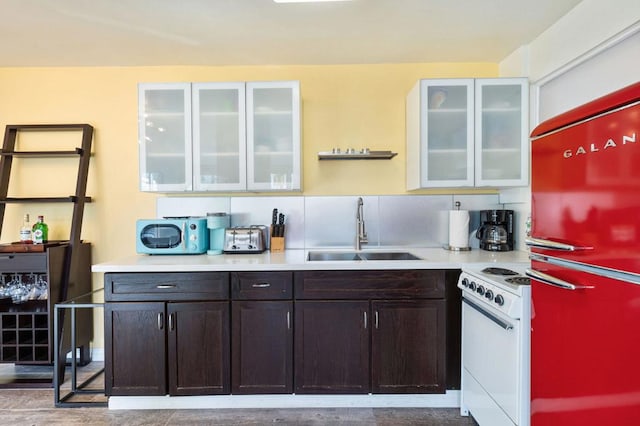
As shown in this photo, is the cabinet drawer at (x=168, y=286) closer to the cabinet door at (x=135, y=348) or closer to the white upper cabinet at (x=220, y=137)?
the cabinet door at (x=135, y=348)

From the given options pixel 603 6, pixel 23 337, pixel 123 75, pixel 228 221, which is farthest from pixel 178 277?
pixel 603 6

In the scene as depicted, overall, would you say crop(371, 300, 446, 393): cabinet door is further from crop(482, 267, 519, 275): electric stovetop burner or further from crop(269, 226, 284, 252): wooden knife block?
crop(269, 226, 284, 252): wooden knife block

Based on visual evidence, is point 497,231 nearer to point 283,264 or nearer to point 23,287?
point 283,264

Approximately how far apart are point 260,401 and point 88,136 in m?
2.47

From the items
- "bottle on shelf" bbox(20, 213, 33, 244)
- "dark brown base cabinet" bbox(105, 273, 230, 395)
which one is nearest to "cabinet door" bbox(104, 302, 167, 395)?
"dark brown base cabinet" bbox(105, 273, 230, 395)

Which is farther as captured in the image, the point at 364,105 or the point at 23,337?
the point at 364,105

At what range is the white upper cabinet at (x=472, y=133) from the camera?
242 centimetres

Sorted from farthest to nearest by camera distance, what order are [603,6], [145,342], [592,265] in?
1. [145,342]
2. [603,6]
3. [592,265]

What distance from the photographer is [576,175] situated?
1.17 metres

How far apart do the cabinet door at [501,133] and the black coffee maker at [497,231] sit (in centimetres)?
28

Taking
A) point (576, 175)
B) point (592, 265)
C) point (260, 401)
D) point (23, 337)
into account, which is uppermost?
point (576, 175)

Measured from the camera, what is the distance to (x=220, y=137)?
8.25ft

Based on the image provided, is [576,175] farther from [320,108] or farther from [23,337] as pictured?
[23,337]

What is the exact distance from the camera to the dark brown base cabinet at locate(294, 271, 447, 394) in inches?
82.6
